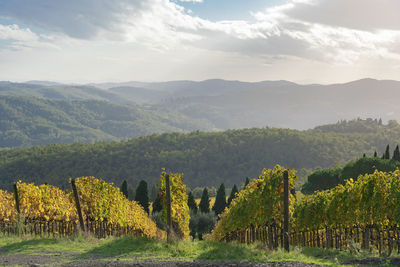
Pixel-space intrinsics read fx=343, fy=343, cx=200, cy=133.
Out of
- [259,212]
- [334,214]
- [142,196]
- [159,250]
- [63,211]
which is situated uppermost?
[259,212]

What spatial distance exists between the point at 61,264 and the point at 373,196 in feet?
38.4

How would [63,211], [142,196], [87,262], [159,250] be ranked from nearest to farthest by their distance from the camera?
1. [87,262]
2. [159,250]
3. [63,211]
4. [142,196]

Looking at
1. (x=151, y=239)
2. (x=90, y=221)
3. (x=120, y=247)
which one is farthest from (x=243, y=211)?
(x=90, y=221)

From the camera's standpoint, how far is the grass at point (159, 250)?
34.4 feet

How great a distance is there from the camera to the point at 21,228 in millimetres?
15453

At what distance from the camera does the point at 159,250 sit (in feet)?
38.8

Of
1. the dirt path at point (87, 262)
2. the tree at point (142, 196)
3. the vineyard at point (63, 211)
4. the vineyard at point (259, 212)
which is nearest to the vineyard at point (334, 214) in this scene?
the vineyard at point (259, 212)

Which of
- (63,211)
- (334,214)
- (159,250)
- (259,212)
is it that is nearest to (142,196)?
(63,211)

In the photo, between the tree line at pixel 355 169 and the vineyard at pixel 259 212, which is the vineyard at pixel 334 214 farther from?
the tree line at pixel 355 169

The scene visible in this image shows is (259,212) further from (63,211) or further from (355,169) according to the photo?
(355,169)

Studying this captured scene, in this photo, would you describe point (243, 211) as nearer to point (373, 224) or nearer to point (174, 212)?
point (174, 212)

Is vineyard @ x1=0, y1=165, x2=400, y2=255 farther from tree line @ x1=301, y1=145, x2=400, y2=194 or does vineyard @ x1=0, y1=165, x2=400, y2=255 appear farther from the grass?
tree line @ x1=301, y1=145, x2=400, y2=194

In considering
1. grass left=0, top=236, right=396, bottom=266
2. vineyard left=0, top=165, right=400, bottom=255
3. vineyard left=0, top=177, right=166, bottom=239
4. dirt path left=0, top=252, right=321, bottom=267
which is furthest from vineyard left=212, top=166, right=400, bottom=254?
dirt path left=0, top=252, right=321, bottom=267

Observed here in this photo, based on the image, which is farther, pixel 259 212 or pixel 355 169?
pixel 355 169
